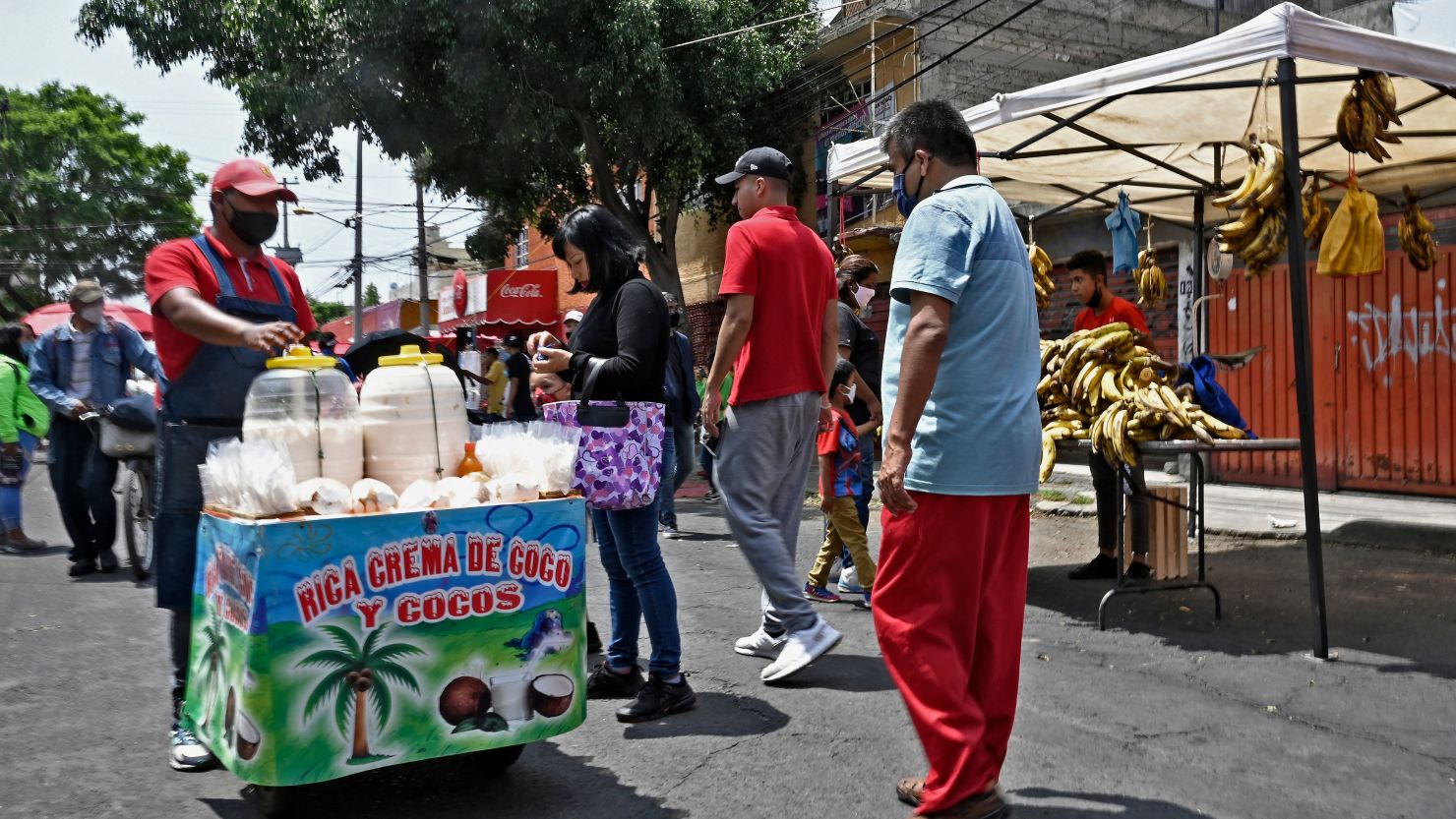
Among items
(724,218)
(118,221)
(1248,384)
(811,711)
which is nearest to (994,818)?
(811,711)

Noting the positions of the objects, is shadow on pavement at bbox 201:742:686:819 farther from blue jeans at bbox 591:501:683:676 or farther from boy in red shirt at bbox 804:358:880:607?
boy in red shirt at bbox 804:358:880:607

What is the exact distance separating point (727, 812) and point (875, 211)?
49.3 ft

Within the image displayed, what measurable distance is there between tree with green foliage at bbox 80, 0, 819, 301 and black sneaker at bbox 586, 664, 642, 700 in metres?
11.4

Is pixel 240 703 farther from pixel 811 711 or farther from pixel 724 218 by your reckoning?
pixel 724 218

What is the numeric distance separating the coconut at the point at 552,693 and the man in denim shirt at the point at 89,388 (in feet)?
17.9

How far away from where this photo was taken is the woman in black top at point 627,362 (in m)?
3.85

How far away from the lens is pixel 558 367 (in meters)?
3.78

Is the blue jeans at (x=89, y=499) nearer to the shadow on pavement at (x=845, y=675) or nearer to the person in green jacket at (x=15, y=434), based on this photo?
the person in green jacket at (x=15, y=434)

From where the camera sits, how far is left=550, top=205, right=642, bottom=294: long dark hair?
3.98 m

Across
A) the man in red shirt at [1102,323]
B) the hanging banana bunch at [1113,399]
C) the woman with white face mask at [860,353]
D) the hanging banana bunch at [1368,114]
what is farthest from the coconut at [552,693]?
the hanging banana bunch at [1368,114]

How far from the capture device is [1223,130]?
731cm

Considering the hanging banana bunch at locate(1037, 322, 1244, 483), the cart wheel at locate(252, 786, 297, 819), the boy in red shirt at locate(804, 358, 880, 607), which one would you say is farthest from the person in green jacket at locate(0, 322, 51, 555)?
the hanging banana bunch at locate(1037, 322, 1244, 483)

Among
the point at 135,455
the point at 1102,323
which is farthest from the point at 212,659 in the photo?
the point at 1102,323

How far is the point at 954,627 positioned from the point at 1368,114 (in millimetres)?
4590
